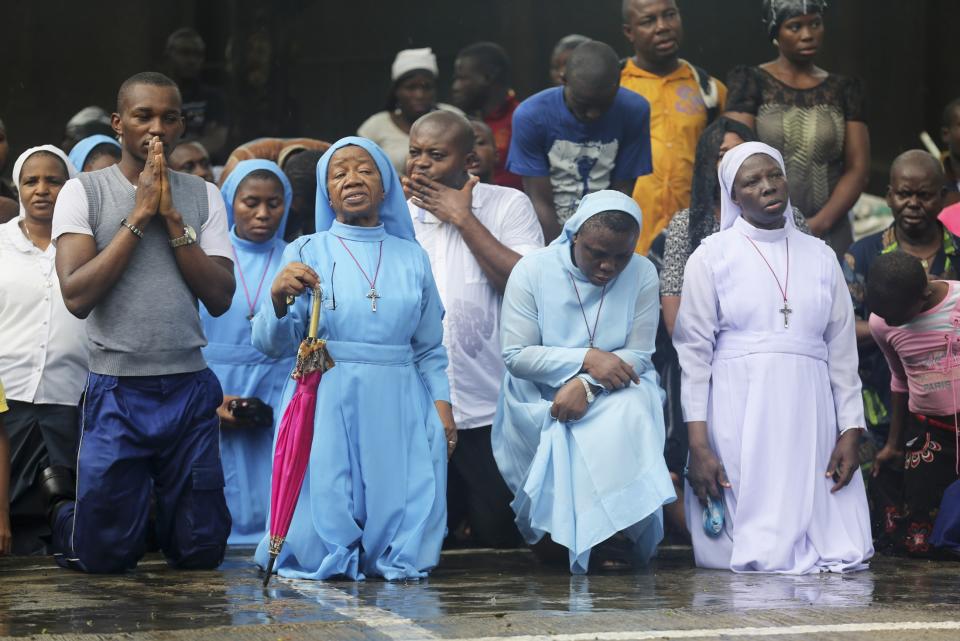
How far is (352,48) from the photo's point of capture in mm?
13125

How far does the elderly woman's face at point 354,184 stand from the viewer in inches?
297

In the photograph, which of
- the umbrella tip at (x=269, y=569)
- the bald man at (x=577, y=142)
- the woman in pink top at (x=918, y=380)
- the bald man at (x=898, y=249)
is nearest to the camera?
the umbrella tip at (x=269, y=569)

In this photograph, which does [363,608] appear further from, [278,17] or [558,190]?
[278,17]

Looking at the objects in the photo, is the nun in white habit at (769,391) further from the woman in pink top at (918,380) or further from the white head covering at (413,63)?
the white head covering at (413,63)

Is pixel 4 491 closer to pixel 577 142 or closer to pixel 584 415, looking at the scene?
pixel 584 415

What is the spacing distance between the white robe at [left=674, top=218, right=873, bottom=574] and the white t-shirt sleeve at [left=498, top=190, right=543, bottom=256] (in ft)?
3.24

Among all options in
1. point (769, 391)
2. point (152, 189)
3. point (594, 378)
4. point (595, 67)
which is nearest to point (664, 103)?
point (595, 67)

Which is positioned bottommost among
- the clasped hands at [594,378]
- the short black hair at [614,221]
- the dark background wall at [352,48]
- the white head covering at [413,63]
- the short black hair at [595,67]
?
the clasped hands at [594,378]

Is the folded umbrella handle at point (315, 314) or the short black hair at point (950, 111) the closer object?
the folded umbrella handle at point (315, 314)

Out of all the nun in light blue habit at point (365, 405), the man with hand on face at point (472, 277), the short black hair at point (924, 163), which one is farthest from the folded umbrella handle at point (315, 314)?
the short black hair at point (924, 163)

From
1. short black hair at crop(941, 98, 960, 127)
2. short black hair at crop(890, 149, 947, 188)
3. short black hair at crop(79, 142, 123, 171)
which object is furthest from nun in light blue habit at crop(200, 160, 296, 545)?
short black hair at crop(941, 98, 960, 127)

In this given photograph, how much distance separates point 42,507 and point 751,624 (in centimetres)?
432

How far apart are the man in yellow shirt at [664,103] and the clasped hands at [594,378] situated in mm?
1850

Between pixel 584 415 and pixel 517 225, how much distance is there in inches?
60.0
